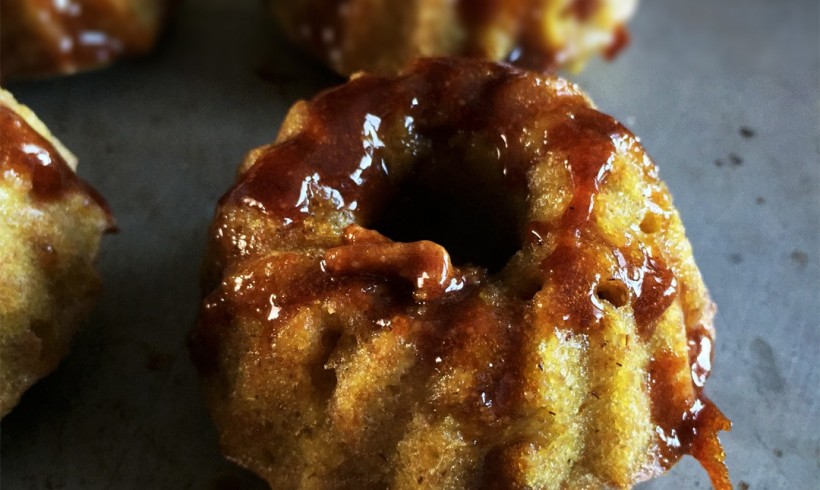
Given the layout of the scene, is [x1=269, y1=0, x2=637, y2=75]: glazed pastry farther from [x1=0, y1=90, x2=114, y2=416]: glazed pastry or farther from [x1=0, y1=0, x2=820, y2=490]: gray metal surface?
[x1=0, y1=90, x2=114, y2=416]: glazed pastry

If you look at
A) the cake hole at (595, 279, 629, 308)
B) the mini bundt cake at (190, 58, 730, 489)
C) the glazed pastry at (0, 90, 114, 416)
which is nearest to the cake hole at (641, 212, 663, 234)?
the mini bundt cake at (190, 58, 730, 489)

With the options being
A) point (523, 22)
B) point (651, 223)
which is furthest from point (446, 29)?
point (651, 223)

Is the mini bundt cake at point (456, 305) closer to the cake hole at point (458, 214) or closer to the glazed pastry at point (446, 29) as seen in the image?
the cake hole at point (458, 214)

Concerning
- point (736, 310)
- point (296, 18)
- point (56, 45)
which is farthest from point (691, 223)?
point (56, 45)

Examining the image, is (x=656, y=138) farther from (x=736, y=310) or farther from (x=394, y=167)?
(x=394, y=167)

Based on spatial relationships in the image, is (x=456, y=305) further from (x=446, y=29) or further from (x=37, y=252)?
(x=446, y=29)

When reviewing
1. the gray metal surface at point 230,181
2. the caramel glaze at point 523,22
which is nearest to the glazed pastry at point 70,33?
the gray metal surface at point 230,181
